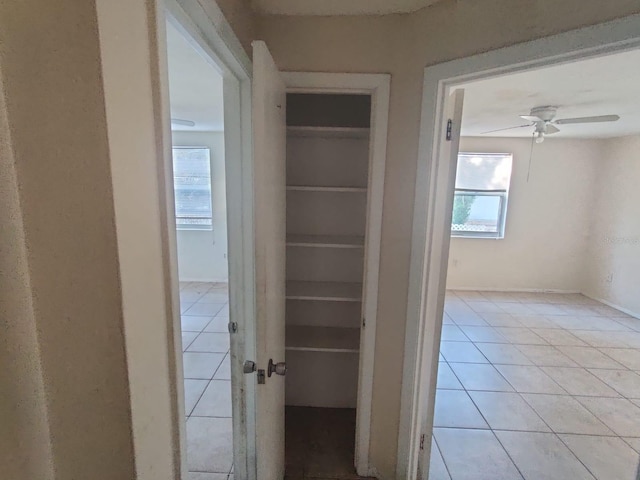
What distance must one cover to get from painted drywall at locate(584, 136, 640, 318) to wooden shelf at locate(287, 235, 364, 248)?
15.0ft

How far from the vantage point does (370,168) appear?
159 cm

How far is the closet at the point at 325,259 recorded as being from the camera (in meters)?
2.18

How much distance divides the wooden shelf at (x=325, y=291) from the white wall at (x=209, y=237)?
3.22 m

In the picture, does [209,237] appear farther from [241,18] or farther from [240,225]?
[241,18]

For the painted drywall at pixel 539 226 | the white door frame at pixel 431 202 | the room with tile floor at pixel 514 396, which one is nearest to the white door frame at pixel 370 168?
the white door frame at pixel 431 202

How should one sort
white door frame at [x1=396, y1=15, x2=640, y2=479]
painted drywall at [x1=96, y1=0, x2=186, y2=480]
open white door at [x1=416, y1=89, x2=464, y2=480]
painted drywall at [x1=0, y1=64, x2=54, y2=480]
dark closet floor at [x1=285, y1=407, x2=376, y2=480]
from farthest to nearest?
dark closet floor at [x1=285, y1=407, x2=376, y2=480] → open white door at [x1=416, y1=89, x2=464, y2=480] → white door frame at [x1=396, y1=15, x2=640, y2=479] → painted drywall at [x1=96, y1=0, x2=186, y2=480] → painted drywall at [x1=0, y1=64, x2=54, y2=480]

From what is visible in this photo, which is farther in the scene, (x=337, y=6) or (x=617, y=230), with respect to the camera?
(x=617, y=230)

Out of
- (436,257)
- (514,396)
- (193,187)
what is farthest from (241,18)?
(193,187)

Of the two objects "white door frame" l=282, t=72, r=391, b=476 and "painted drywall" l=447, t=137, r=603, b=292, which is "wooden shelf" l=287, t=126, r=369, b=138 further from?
"painted drywall" l=447, t=137, r=603, b=292

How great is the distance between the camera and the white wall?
5141 mm

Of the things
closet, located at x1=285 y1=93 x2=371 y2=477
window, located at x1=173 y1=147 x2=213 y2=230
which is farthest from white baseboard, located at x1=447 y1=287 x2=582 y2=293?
window, located at x1=173 y1=147 x2=213 y2=230

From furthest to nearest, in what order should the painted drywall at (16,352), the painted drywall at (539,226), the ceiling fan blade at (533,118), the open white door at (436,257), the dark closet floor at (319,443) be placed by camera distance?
the painted drywall at (539,226) → the ceiling fan blade at (533,118) → the dark closet floor at (319,443) → the open white door at (436,257) → the painted drywall at (16,352)

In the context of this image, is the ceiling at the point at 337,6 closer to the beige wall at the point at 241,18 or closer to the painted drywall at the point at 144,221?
the beige wall at the point at 241,18

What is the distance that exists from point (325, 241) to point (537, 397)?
88.3 inches
